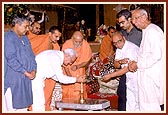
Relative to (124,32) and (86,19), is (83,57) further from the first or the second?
(86,19)

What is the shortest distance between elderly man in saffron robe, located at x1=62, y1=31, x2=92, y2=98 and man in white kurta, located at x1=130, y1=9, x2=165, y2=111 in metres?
0.92

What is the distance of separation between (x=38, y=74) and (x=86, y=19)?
18.8 ft

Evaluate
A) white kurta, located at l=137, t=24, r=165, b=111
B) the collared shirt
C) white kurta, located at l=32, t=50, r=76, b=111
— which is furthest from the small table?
the collared shirt

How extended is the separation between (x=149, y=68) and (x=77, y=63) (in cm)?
108

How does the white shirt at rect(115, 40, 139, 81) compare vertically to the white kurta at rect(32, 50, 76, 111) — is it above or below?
above

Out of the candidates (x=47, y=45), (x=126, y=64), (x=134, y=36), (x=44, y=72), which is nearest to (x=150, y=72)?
(x=126, y=64)

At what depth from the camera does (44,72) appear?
358 centimetres

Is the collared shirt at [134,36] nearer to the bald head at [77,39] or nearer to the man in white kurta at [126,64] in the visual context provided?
the man in white kurta at [126,64]

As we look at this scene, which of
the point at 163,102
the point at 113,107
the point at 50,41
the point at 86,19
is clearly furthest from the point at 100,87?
the point at 86,19

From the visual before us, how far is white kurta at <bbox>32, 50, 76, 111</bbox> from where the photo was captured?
3.54m

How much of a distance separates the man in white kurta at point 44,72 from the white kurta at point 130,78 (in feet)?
2.10

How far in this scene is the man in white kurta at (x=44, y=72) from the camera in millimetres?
3543

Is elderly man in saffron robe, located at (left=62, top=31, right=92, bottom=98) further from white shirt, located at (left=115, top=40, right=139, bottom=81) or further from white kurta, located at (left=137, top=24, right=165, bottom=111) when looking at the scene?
white kurta, located at (left=137, top=24, right=165, bottom=111)

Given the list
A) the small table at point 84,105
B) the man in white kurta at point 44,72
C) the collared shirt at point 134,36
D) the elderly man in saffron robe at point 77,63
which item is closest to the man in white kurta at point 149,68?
the small table at point 84,105
